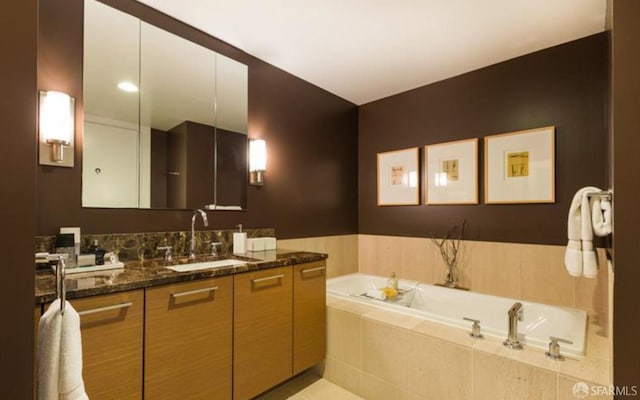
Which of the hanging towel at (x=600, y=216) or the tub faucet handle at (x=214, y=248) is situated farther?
the tub faucet handle at (x=214, y=248)

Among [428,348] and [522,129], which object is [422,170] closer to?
[522,129]

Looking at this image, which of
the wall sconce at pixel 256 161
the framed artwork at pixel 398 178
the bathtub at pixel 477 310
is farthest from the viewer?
the framed artwork at pixel 398 178

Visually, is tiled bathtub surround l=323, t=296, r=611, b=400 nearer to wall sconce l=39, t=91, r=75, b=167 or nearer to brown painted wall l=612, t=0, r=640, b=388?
brown painted wall l=612, t=0, r=640, b=388

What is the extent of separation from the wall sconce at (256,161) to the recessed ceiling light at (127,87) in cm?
91

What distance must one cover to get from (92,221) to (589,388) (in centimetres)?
263

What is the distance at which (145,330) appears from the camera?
133 centimetres

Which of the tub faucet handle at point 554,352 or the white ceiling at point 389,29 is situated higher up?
the white ceiling at point 389,29

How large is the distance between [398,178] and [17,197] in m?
3.15

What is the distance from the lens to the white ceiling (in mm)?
2004

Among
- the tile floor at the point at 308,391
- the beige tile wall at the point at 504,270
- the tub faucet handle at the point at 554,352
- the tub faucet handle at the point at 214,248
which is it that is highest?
the tub faucet handle at the point at 214,248

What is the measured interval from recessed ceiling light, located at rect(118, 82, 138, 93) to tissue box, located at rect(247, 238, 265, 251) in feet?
4.24

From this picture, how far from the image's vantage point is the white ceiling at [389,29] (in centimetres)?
200

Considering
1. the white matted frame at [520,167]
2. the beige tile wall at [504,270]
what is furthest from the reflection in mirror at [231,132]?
the white matted frame at [520,167]

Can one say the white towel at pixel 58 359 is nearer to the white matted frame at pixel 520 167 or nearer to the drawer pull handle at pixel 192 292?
the drawer pull handle at pixel 192 292
